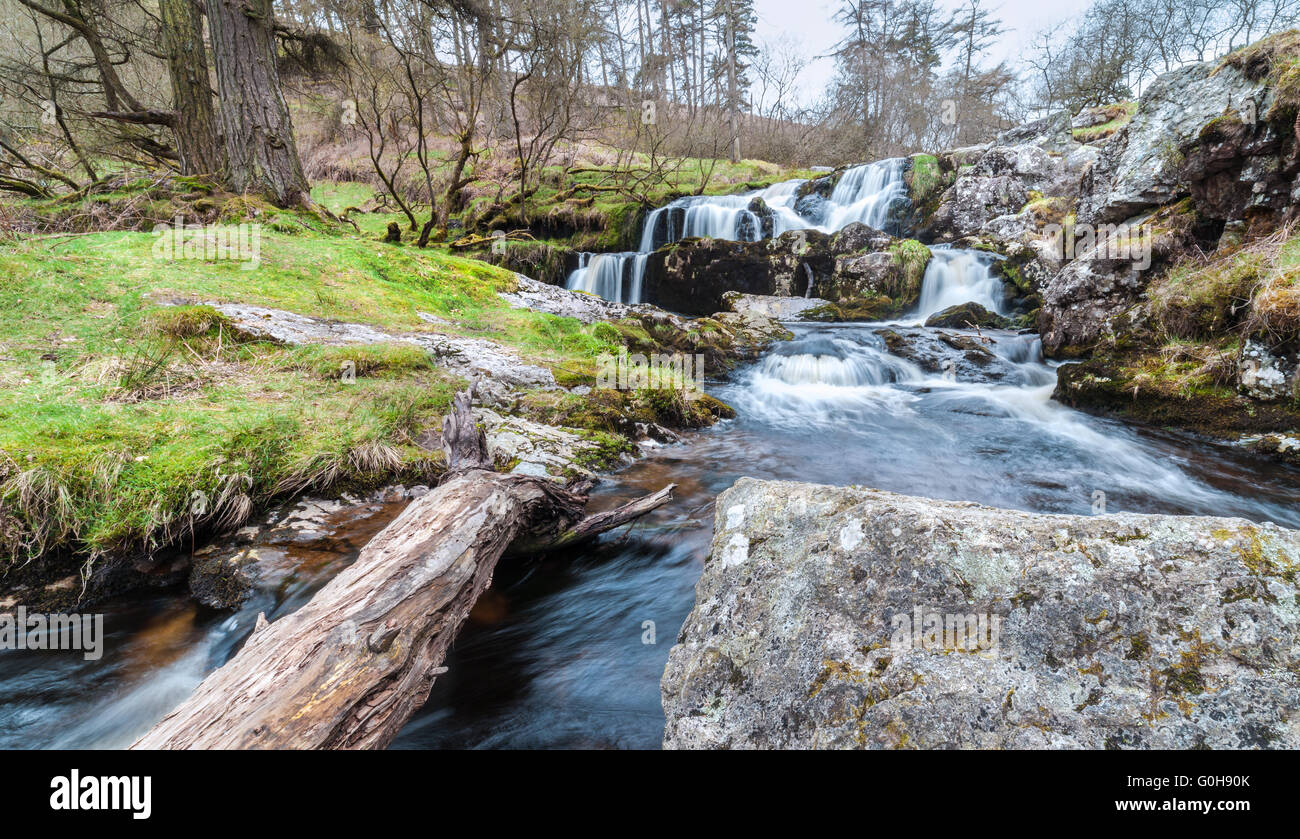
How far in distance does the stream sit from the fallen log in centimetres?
66

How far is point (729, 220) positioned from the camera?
16484 millimetres

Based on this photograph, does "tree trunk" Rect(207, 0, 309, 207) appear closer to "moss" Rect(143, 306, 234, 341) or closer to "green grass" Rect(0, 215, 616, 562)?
"green grass" Rect(0, 215, 616, 562)

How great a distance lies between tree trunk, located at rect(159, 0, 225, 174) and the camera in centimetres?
946

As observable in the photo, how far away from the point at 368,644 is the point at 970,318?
12.9m

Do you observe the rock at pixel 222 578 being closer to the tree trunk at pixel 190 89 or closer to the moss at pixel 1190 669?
the moss at pixel 1190 669

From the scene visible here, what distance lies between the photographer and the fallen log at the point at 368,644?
147cm

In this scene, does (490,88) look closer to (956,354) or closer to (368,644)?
(956,354)

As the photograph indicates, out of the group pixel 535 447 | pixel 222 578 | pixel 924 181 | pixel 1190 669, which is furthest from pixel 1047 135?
pixel 222 578

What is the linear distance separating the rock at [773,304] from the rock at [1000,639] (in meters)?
11.6

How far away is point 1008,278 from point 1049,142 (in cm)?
929

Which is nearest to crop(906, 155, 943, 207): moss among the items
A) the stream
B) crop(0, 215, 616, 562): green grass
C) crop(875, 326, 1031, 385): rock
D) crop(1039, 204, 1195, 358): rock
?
crop(875, 326, 1031, 385): rock

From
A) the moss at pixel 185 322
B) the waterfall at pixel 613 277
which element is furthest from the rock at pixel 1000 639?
the waterfall at pixel 613 277

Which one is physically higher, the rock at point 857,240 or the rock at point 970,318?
the rock at point 857,240
